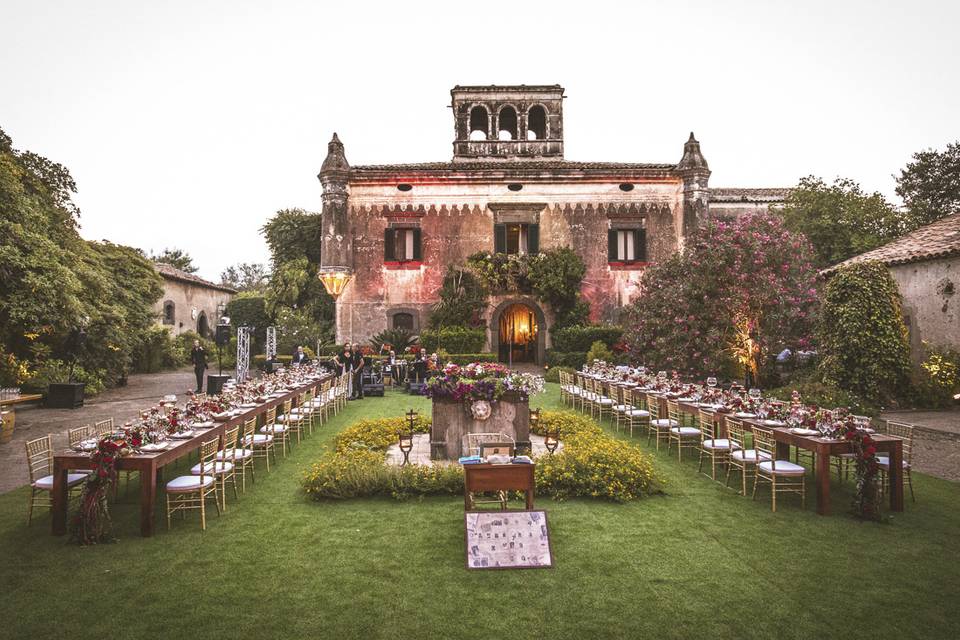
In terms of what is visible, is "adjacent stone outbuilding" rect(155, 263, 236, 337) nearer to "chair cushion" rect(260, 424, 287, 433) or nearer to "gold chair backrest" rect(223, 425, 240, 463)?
"chair cushion" rect(260, 424, 287, 433)

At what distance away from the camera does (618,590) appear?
4.90 m

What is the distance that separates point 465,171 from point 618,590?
21.0 meters

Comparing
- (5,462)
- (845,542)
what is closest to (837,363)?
(845,542)

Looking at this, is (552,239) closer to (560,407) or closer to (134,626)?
(560,407)

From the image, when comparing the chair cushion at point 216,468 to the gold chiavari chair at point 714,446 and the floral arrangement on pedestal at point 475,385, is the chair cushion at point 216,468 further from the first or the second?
the gold chiavari chair at point 714,446

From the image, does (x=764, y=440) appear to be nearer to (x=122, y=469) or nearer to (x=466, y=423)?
(x=466, y=423)

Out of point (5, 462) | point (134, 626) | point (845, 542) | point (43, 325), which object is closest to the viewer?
point (134, 626)

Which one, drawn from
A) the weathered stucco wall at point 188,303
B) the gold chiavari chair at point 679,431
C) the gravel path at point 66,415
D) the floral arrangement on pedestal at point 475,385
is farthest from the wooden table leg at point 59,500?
the weathered stucco wall at point 188,303

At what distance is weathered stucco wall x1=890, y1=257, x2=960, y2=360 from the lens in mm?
14461

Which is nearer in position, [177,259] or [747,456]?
[747,456]

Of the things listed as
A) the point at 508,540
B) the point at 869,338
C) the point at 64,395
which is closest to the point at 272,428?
the point at 508,540

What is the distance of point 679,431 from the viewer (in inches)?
379

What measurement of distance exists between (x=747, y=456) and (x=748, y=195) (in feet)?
85.8

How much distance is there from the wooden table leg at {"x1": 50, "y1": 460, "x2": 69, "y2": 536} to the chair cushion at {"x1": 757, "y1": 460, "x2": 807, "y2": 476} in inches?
322
